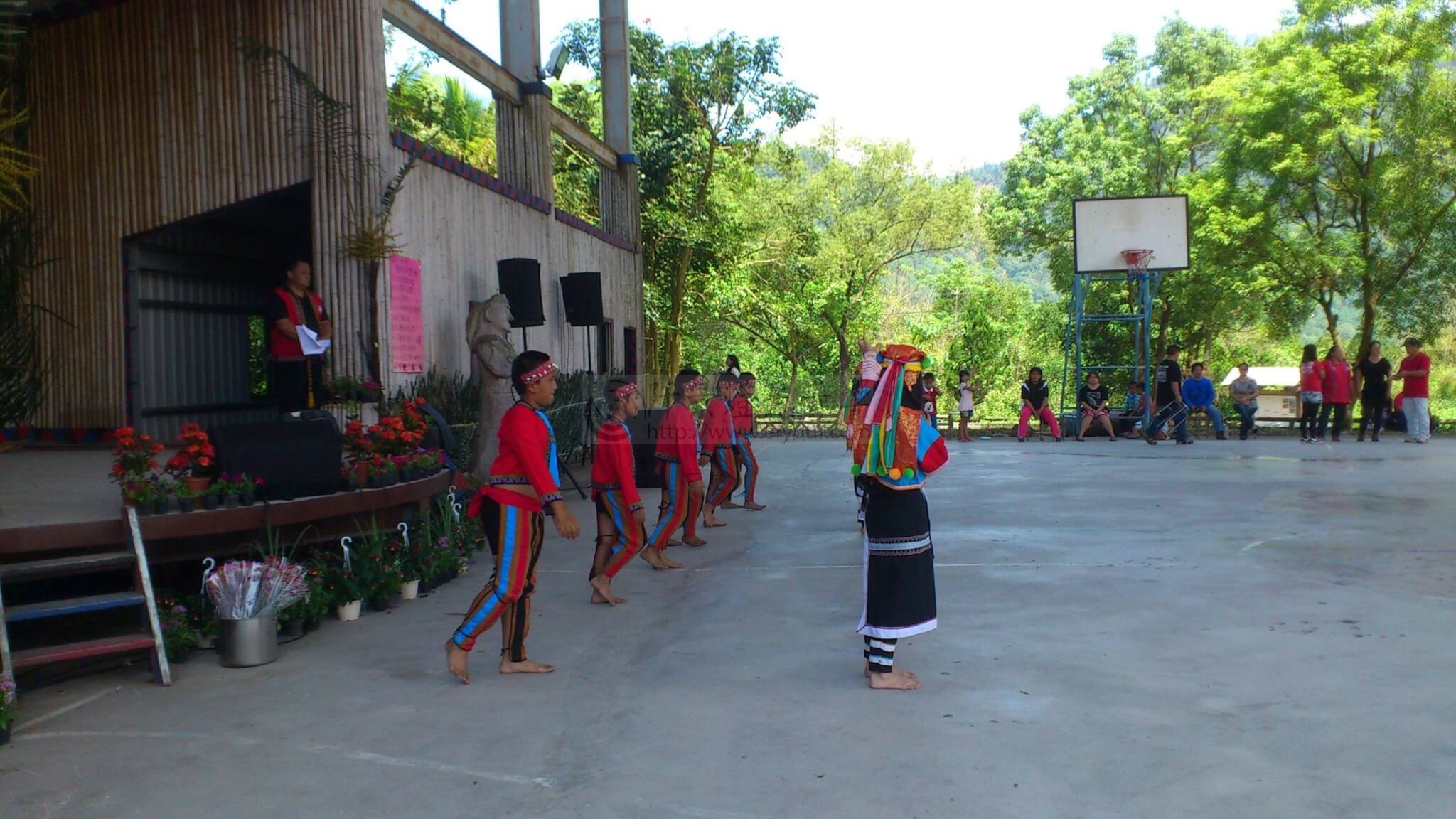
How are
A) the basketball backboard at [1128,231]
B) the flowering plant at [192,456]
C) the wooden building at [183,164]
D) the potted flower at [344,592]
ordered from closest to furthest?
the flowering plant at [192,456] < the potted flower at [344,592] < the wooden building at [183,164] < the basketball backboard at [1128,231]

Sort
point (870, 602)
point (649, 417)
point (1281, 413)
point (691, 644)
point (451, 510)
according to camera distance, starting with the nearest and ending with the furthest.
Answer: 1. point (870, 602)
2. point (691, 644)
3. point (451, 510)
4. point (649, 417)
5. point (1281, 413)

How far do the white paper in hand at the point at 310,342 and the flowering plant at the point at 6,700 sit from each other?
4356 millimetres

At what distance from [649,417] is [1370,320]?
1791 cm

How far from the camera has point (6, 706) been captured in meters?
4.89

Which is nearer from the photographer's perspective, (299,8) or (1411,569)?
(1411,569)

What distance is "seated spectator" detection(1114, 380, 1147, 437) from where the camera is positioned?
71.8ft

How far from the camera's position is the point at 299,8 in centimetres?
1034

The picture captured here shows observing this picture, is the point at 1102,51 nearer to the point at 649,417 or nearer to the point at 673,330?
the point at 673,330

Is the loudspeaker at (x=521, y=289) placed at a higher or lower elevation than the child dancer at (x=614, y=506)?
higher

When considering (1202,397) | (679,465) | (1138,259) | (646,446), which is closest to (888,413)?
(679,465)

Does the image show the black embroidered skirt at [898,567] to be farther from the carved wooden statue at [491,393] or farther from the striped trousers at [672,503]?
the carved wooden statue at [491,393]

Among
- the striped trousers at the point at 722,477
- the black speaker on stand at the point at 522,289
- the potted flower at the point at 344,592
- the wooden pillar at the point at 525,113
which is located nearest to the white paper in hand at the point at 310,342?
the potted flower at the point at 344,592

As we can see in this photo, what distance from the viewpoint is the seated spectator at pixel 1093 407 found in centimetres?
2141

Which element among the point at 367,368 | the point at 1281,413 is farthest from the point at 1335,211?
the point at 367,368
